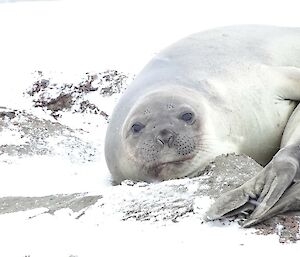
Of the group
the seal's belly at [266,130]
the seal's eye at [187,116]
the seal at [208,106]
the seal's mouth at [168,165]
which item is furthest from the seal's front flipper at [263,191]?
the seal's belly at [266,130]

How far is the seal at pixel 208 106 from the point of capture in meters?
3.57

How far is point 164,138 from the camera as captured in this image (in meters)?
3.51

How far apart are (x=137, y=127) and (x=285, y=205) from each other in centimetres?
128

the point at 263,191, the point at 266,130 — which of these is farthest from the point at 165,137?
the point at 263,191

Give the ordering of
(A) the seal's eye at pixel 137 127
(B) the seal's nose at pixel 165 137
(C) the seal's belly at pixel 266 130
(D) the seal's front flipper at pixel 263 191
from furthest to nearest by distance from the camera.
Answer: (C) the seal's belly at pixel 266 130
(A) the seal's eye at pixel 137 127
(B) the seal's nose at pixel 165 137
(D) the seal's front flipper at pixel 263 191

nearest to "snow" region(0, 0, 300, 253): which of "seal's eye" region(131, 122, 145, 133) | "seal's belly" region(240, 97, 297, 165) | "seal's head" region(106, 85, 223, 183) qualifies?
"seal's head" region(106, 85, 223, 183)

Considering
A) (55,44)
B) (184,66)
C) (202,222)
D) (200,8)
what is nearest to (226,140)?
(184,66)

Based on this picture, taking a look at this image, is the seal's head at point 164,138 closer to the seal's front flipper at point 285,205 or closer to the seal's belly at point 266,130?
the seal's belly at point 266,130

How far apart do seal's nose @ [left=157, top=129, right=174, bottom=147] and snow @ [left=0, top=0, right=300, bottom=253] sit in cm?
35

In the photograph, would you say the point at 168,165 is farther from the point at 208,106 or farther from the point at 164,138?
the point at 208,106

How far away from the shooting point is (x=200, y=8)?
10000 mm

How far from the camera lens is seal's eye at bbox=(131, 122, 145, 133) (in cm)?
365

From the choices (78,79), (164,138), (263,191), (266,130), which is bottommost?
(78,79)

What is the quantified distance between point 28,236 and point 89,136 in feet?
9.56
